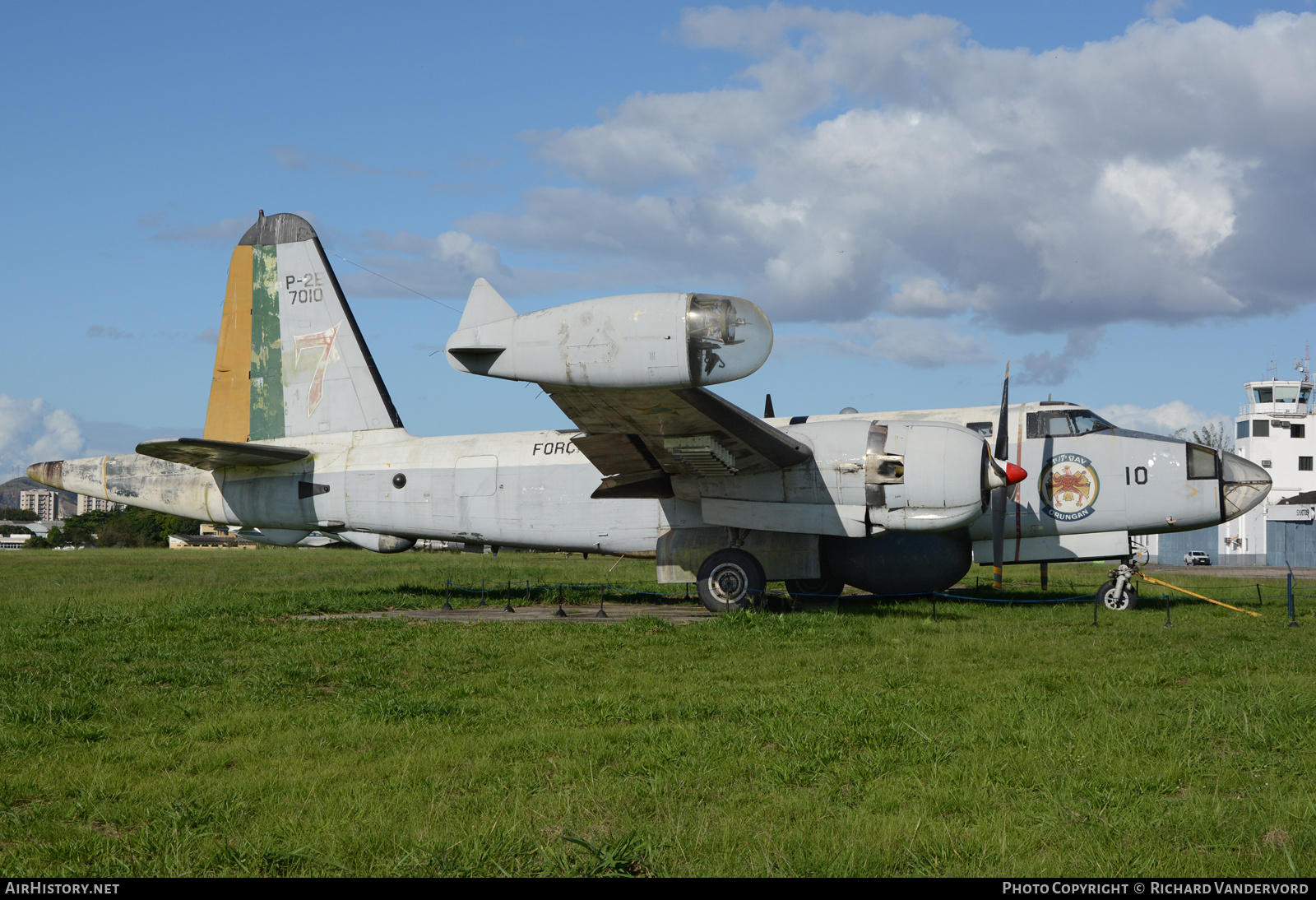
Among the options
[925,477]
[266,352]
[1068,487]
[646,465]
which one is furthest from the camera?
[266,352]

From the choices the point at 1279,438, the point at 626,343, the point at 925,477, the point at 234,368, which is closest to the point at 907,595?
the point at 925,477

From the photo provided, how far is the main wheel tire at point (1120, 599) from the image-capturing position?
49.4 ft

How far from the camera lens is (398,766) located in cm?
571

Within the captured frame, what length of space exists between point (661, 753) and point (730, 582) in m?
8.40

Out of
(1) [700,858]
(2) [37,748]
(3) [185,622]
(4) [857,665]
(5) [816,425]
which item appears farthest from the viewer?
(5) [816,425]

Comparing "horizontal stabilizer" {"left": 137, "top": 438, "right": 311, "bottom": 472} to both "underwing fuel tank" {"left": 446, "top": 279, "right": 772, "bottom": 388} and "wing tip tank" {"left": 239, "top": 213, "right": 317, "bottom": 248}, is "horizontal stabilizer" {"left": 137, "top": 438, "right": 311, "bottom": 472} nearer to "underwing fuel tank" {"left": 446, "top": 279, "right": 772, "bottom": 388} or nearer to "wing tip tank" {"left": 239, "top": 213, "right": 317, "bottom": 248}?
"wing tip tank" {"left": 239, "top": 213, "right": 317, "bottom": 248}

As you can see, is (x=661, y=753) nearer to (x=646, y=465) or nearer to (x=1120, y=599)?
(x=646, y=465)

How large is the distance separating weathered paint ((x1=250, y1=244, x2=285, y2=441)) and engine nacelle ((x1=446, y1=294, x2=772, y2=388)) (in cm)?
936

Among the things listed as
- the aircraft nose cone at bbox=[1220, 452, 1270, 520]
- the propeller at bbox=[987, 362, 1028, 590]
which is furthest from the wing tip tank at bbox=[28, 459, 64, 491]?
the aircraft nose cone at bbox=[1220, 452, 1270, 520]

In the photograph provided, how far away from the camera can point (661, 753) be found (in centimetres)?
597
